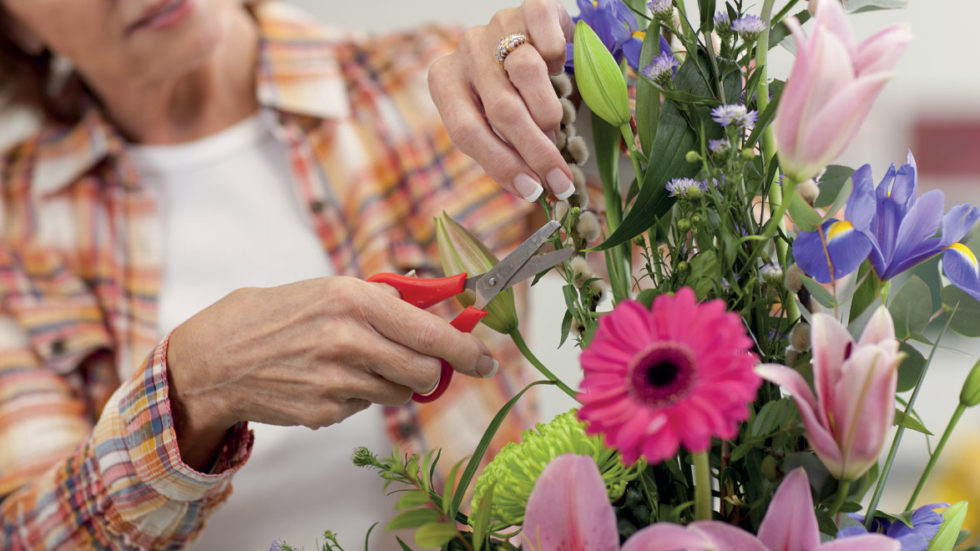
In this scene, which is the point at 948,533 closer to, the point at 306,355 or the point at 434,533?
the point at 434,533

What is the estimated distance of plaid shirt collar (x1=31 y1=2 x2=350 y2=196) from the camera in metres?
0.92

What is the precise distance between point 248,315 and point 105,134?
1.97 feet

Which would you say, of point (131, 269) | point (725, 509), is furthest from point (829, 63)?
point (131, 269)

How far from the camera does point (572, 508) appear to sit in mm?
240

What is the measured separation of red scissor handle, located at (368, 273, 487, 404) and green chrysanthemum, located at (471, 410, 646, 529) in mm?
81

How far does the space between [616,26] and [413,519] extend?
0.22 m

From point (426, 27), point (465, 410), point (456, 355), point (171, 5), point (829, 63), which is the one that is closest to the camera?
point (829, 63)

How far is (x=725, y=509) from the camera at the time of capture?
0.28m

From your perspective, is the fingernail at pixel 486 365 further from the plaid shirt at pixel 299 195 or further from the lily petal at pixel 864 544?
the plaid shirt at pixel 299 195

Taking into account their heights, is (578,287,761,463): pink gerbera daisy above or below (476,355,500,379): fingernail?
above

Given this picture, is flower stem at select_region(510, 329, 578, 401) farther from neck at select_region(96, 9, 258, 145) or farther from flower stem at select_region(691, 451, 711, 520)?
neck at select_region(96, 9, 258, 145)

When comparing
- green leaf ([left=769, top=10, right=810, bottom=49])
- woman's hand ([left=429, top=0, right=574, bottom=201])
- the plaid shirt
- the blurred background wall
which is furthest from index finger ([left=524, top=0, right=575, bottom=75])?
the blurred background wall

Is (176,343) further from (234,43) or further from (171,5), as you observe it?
(234,43)

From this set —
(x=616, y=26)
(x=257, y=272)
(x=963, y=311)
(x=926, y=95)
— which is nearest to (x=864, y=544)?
(x=963, y=311)
